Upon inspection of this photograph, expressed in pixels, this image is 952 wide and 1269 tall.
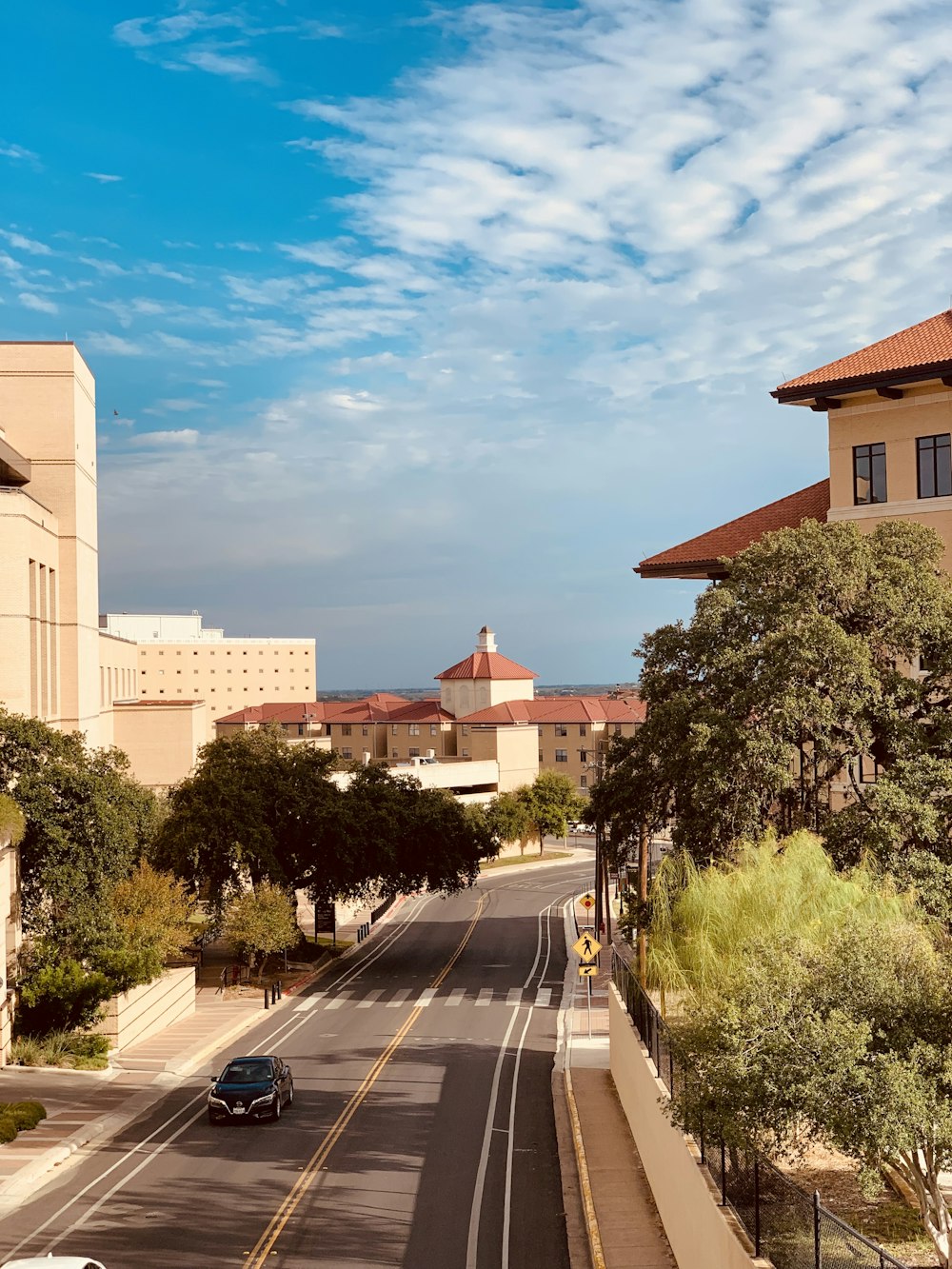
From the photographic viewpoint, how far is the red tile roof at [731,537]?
140 feet

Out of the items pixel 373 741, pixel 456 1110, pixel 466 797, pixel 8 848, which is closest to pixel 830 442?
pixel 456 1110

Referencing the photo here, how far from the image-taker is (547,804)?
113312 millimetres

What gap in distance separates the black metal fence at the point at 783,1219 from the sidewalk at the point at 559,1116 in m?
3.79

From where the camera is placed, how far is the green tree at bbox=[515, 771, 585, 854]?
113000 millimetres

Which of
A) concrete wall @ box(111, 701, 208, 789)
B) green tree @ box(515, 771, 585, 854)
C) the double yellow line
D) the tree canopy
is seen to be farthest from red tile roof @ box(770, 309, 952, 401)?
green tree @ box(515, 771, 585, 854)

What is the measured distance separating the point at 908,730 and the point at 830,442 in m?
13.4

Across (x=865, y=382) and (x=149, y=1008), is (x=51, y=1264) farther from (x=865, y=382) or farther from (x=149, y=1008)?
(x=865, y=382)

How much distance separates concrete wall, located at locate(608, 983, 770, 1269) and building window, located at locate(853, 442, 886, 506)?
62.4 feet

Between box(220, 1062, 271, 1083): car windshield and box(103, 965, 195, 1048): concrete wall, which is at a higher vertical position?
box(220, 1062, 271, 1083): car windshield

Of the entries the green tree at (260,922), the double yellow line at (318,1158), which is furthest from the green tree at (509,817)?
the double yellow line at (318,1158)

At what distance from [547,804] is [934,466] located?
7939 cm

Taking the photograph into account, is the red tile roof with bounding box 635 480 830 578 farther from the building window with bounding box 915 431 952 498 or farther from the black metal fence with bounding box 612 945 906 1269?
the black metal fence with bounding box 612 945 906 1269

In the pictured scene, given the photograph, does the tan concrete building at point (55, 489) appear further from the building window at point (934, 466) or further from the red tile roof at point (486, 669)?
the red tile roof at point (486, 669)

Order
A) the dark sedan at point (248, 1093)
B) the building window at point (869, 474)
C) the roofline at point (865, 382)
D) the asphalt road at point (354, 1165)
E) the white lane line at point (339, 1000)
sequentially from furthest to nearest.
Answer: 1. the white lane line at point (339, 1000)
2. the building window at point (869, 474)
3. the roofline at point (865, 382)
4. the dark sedan at point (248, 1093)
5. the asphalt road at point (354, 1165)
